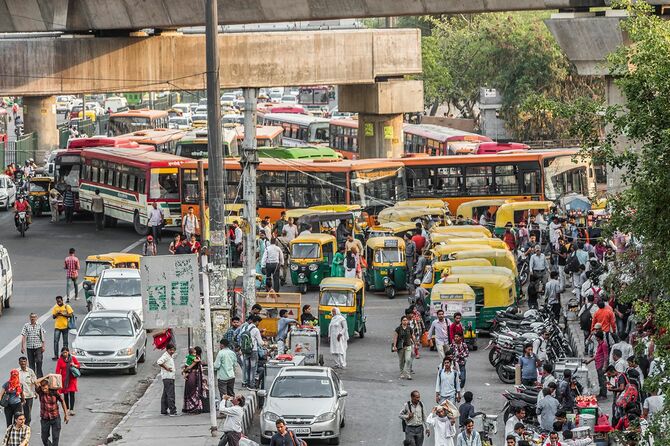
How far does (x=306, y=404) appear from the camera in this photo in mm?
25453

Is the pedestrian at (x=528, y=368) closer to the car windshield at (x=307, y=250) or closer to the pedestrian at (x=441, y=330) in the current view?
the pedestrian at (x=441, y=330)

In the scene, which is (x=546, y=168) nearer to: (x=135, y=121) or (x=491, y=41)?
(x=491, y=41)

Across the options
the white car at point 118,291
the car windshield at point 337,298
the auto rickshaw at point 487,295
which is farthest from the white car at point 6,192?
the auto rickshaw at point 487,295

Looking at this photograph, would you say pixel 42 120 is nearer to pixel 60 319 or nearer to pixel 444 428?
pixel 60 319

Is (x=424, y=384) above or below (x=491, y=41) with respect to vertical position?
below

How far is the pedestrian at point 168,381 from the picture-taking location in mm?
26922

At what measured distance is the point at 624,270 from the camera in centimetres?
2050

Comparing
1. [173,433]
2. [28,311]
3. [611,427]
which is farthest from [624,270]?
[28,311]

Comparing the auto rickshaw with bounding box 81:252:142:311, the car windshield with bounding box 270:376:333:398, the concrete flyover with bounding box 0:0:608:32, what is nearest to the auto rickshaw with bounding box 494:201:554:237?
the concrete flyover with bounding box 0:0:608:32

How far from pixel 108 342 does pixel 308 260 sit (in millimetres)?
10420

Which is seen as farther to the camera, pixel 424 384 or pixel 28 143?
pixel 28 143

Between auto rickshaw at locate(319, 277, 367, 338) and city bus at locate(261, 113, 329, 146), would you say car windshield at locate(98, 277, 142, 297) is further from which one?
city bus at locate(261, 113, 329, 146)

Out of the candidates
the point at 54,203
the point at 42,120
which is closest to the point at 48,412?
the point at 54,203

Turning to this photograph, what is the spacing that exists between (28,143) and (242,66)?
29765 mm
